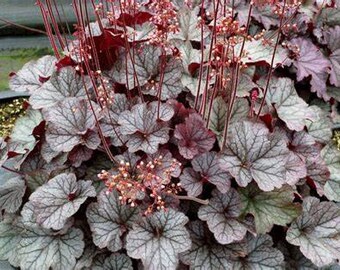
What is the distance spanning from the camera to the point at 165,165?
1.75 m

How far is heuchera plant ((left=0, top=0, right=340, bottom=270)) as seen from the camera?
169 centimetres

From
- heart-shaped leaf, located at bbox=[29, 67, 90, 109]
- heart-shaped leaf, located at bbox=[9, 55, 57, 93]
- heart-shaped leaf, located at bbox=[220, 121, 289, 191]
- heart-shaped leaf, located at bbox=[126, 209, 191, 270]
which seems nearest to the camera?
heart-shaped leaf, located at bbox=[126, 209, 191, 270]

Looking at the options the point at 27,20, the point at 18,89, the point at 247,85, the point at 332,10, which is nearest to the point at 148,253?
the point at 247,85

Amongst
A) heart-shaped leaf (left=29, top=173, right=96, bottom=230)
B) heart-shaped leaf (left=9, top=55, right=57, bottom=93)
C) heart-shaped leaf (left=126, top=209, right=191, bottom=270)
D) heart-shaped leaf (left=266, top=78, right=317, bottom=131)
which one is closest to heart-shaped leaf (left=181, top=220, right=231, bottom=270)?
heart-shaped leaf (left=126, top=209, right=191, bottom=270)

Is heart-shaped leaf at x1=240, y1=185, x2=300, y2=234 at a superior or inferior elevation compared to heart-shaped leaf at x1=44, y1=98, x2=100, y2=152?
inferior

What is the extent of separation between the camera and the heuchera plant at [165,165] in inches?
A: 66.4

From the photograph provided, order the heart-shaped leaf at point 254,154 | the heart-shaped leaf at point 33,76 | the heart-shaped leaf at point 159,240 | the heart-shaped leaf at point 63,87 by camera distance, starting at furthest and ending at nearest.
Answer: the heart-shaped leaf at point 33,76 → the heart-shaped leaf at point 63,87 → the heart-shaped leaf at point 254,154 → the heart-shaped leaf at point 159,240

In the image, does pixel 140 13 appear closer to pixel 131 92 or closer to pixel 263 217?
pixel 131 92

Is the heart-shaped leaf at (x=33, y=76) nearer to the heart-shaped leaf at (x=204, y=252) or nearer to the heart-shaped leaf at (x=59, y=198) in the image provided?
the heart-shaped leaf at (x=59, y=198)

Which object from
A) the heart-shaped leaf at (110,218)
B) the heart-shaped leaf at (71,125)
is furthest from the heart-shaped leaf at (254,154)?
the heart-shaped leaf at (71,125)

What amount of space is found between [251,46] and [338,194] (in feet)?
2.22

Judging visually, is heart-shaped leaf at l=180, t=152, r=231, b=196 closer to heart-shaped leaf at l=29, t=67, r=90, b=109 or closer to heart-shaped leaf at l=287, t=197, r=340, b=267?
heart-shaped leaf at l=287, t=197, r=340, b=267

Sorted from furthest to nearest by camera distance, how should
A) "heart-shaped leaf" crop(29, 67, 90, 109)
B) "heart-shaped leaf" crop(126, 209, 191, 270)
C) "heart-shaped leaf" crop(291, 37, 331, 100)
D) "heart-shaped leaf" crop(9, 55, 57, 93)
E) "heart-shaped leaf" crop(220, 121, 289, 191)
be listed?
"heart-shaped leaf" crop(291, 37, 331, 100)
"heart-shaped leaf" crop(9, 55, 57, 93)
"heart-shaped leaf" crop(29, 67, 90, 109)
"heart-shaped leaf" crop(220, 121, 289, 191)
"heart-shaped leaf" crop(126, 209, 191, 270)

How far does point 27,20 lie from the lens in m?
4.29
